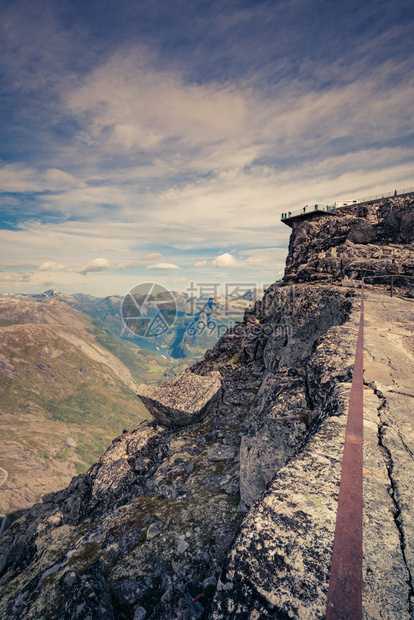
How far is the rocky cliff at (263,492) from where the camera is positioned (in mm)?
4102

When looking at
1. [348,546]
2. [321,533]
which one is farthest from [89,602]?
[348,546]

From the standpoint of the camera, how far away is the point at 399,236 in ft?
103

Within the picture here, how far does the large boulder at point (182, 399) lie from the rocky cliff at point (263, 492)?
212mm

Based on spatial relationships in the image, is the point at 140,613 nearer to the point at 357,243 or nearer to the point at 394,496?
the point at 394,496

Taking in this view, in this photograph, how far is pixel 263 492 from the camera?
1031 centimetres

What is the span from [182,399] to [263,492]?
59.2 feet

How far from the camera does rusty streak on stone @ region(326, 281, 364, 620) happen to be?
9.90ft

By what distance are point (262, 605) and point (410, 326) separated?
16.0 m

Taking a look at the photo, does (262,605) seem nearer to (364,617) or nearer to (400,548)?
(364,617)

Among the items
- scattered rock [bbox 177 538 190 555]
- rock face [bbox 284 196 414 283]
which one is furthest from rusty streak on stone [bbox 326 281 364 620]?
rock face [bbox 284 196 414 283]

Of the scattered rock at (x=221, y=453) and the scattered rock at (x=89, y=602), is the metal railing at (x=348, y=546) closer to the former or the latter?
the scattered rock at (x=89, y=602)

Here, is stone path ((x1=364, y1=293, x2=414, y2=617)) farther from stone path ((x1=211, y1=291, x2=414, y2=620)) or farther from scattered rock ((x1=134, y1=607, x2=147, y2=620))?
scattered rock ((x1=134, y1=607, x2=147, y2=620))

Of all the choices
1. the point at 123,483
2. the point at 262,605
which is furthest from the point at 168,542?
the point at 123,483

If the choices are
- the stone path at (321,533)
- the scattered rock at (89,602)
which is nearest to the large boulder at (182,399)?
the scattered rock at (89,602)
